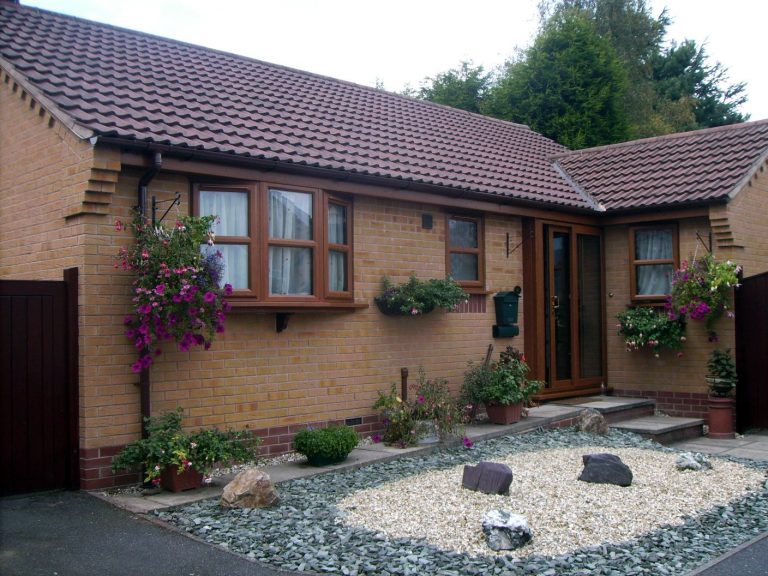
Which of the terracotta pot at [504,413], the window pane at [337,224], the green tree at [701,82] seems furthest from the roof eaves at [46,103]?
the green tree at [701,82]

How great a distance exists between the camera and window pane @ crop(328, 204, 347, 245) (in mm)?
9422

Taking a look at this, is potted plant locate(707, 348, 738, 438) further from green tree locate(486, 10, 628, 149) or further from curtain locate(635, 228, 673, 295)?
green tree locate(486, 10, 628, 149)

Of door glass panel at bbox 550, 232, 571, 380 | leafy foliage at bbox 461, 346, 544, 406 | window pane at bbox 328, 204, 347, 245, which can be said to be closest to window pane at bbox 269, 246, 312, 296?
window pane at bbox 328, 204, 347, 245

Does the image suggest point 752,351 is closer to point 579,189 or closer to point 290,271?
point 579,189

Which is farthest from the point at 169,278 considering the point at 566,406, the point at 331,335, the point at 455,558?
the point at 566,406

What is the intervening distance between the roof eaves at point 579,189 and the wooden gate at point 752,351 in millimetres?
2524

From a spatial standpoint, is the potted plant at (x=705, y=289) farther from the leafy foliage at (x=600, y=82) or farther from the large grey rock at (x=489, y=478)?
the leafy foliage at (x=600, y=82)

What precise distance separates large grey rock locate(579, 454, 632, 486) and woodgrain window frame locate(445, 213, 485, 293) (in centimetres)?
395

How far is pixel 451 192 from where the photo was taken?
34.8 ft

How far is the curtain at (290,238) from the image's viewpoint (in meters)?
8.61

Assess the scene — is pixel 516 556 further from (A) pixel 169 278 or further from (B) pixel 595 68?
(B) pixel 595 68

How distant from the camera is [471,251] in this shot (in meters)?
11.3

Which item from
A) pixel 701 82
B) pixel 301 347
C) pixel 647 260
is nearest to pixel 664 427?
pixel 647 260

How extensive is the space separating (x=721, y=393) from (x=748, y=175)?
336cm
